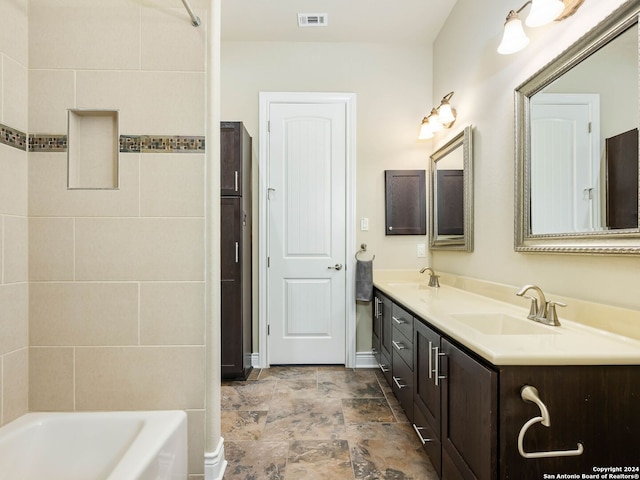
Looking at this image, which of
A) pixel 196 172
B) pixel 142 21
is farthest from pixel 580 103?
pixel 142 21

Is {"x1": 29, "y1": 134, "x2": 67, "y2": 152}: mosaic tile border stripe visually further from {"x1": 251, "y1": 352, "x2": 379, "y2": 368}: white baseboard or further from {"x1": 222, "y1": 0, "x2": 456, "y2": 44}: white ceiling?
{"x1": 251, "y1": 352, "x2": 379, "y2": 368}: white baseboard

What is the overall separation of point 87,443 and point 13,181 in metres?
1.05

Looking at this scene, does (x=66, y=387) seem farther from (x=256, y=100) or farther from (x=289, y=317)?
(x=256, y=100)

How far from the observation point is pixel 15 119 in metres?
1.26

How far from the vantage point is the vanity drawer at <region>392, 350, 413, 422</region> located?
1740 millimetres

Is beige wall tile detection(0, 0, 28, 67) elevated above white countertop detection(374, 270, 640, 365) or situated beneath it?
elevated above

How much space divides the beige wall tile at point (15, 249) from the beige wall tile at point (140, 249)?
0.63 ft

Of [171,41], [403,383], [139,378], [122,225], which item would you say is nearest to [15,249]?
[122,225]

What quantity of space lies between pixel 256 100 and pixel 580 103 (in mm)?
2360

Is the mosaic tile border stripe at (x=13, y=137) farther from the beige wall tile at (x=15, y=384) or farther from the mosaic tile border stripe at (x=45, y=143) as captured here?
the beige wall tile at (x=15, y=384)

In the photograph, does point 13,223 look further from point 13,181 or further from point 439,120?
point 439,120

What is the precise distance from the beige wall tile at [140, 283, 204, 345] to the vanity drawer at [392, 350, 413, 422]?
1123 mm

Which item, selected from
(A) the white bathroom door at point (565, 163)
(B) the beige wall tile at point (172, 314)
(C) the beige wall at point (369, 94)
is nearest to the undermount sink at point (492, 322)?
(A) the white bathroom door at point (565, 163)

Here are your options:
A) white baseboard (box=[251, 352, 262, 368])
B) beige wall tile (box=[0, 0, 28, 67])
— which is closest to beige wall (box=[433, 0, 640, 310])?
white baseboard (box=[251, 352, 262, 368])
